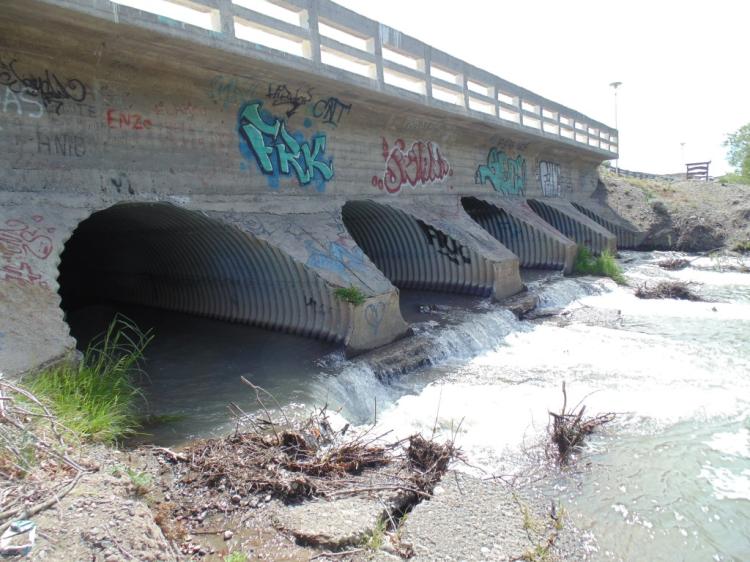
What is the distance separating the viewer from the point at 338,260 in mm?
8516

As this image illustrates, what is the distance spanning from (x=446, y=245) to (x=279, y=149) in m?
4.75

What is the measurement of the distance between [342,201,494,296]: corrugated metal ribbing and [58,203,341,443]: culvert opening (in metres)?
3.42

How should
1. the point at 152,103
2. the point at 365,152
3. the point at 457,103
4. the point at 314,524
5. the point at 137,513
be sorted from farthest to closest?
the point at 457,103
the point at 365,152
the point at 152,103
the point at 314,524
the point at 137,513

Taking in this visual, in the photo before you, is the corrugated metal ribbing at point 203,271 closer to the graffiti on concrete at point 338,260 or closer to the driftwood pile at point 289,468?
the graffiti on concrete at point 338,260

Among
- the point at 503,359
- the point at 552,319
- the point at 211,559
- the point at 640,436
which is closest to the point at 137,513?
the point at 211,559

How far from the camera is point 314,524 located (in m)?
3.58

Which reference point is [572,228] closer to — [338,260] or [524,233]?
[524,233]

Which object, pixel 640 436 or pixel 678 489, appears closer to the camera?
pixel 678 489

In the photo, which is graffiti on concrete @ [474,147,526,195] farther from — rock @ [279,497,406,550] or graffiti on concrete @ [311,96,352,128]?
rock @ [279,497,406,550]

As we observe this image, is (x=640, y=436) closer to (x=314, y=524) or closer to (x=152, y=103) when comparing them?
(x=314, y=524)

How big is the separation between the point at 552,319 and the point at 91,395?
29.3 feet

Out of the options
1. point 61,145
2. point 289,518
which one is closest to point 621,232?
point 61,145

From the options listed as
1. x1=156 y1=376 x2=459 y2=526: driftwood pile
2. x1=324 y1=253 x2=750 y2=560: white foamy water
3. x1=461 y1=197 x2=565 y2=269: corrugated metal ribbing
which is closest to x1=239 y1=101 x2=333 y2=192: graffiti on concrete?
x1=324 y1=253 x2=750 y2=560: white foamy water

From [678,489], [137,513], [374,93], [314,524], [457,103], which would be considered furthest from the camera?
[457,103]
